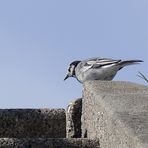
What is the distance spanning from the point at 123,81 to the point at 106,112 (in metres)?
1.30

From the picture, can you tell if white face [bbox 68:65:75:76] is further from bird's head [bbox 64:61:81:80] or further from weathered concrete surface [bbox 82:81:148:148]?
weathered concrete surface [bbox 82:81:148:148]

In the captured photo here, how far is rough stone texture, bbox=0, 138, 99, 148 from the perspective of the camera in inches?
129

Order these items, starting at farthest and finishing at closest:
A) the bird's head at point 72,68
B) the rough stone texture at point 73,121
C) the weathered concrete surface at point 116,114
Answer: the bird's head at point 72,68, the rough stone texture at point 73,121, the weathered concrete surface at point 116,114

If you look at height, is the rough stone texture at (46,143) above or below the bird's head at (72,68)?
below

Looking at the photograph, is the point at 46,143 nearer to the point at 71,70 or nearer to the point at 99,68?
the point at 99,68

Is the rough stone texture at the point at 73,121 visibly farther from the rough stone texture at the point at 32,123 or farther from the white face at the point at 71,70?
the white face at the point at 71,70

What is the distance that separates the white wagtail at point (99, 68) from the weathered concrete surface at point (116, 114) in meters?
3.24

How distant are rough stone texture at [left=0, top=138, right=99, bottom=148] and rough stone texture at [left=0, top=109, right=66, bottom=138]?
91 cm

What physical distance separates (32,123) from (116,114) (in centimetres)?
126

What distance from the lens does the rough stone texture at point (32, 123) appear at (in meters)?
4.29

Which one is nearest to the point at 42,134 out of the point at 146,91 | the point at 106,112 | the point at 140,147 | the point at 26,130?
the point at 26,130

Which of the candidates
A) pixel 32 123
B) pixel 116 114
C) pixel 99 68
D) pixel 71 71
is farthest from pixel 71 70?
pixel 116 114

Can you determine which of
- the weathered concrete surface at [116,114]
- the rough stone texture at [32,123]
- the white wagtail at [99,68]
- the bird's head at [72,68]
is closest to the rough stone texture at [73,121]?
the weathered concrete surface at [116,114]

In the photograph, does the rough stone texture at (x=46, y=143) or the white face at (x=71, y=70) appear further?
the white face at (x=71, y=70)
